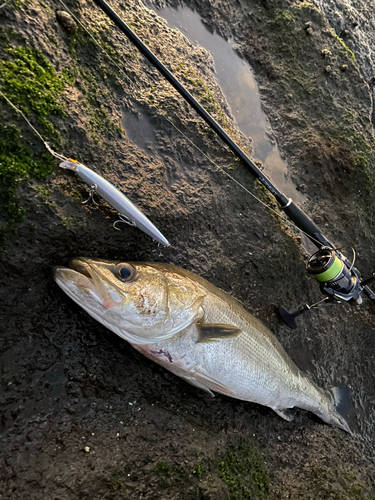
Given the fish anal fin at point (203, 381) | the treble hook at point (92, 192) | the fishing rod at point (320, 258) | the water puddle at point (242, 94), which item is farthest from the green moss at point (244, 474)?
the water puddle at point (242, 94)

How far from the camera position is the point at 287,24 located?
4.32 meters

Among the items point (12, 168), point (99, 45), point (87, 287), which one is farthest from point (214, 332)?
point (99, 45)

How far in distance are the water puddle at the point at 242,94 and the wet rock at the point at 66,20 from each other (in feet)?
5.67

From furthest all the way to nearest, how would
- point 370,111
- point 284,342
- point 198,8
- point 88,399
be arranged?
1. point 370,111
2. point 198,8
3. point 284,342
4. point 88,399

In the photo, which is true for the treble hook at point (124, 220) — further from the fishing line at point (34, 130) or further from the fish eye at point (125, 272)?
the fishing line at point (34, 130)

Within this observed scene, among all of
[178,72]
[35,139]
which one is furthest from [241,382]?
[178,72]

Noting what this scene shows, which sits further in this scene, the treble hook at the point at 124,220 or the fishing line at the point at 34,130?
the treble hook at the point at 124,220

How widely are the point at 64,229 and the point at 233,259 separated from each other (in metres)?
1.72

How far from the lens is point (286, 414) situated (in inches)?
125

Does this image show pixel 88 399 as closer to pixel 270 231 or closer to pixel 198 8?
pixel 270 231

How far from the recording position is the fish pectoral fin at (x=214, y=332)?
2393 millimetres

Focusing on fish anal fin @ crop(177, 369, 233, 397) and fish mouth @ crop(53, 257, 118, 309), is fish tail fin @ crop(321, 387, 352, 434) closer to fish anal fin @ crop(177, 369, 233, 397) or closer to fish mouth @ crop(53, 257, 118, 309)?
fish anal fin @ crop(177, 369, 233, 397)

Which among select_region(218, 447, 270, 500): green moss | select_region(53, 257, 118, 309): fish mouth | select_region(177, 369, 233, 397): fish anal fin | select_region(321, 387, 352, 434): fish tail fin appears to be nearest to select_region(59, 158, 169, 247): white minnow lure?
select_region(53, 257, 118, 309): fish mouth

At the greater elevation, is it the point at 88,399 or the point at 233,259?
the point at 233,259
